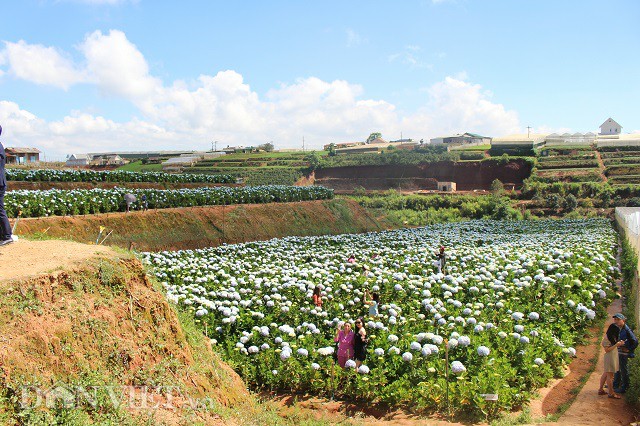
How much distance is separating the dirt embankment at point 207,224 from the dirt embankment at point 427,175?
33.3 metres

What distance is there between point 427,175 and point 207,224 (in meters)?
53.8

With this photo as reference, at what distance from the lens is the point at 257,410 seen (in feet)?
26.6

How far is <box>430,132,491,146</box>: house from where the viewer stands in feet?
362

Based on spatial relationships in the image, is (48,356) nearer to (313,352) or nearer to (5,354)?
(5,354)

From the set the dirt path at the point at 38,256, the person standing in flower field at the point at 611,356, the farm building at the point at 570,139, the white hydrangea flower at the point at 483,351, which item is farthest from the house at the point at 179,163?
the person standing in flower field at the point at 611,356

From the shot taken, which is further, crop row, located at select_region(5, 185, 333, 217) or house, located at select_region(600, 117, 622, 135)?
house, located at select_region(600, 117, 622, 135)

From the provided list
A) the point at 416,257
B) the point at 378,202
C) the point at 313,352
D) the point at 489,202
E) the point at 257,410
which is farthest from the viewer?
the point at 378,202

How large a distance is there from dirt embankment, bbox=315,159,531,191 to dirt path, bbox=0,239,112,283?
7118 centimetres

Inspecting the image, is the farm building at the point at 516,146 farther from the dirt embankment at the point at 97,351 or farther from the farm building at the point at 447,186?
the dirt embankment at the point at 97,351

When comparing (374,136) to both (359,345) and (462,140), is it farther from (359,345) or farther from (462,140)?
(359,345)

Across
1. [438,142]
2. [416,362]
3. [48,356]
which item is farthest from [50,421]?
[438,142]

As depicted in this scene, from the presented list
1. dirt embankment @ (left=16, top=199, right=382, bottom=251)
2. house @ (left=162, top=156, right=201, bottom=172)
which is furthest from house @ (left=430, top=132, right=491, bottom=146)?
dirt embankment @ (left=16, top=199, right=382, bottom=251)

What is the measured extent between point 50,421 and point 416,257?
59.6 ft

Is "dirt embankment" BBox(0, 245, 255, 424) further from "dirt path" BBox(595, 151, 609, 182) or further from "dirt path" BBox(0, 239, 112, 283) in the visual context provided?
"dirt path" BBox(595, 151, 609, 182)
